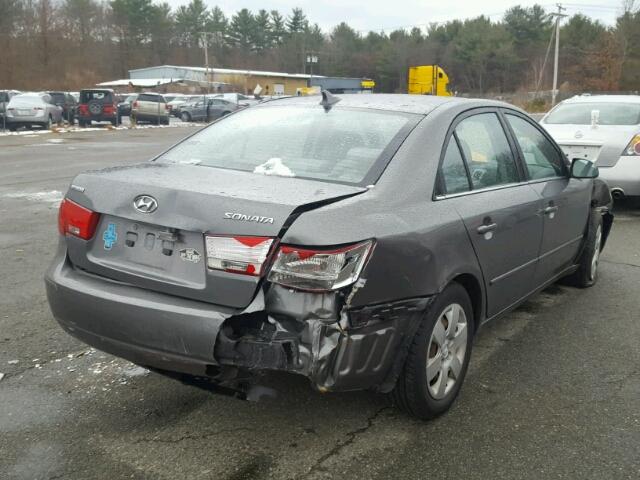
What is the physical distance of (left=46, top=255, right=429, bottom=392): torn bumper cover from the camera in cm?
251

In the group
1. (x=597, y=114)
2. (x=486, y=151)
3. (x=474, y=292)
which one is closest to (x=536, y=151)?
(x=486, y=151)

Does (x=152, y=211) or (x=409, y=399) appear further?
(x=409, y=399)

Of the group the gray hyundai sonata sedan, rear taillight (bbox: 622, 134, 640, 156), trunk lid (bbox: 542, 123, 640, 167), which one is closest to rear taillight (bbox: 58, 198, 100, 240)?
the gray hyundai sonata sedan

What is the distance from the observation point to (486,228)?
Answer: 131 inches

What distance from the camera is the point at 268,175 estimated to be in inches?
123

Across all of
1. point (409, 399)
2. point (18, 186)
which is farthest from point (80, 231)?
point (18, 186)

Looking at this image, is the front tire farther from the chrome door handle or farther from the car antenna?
the car antenna

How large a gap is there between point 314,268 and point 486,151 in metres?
1.68

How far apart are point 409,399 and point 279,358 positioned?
77cm

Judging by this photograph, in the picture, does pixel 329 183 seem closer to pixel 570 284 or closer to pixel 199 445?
pixel 199 445

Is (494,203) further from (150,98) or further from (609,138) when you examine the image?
(150,98)

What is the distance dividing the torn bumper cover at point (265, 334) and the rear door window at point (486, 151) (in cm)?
103

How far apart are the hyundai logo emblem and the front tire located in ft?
4.20

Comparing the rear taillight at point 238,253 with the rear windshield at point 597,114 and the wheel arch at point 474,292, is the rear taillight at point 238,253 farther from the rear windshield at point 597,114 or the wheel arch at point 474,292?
the rear windshield at point 597,114
